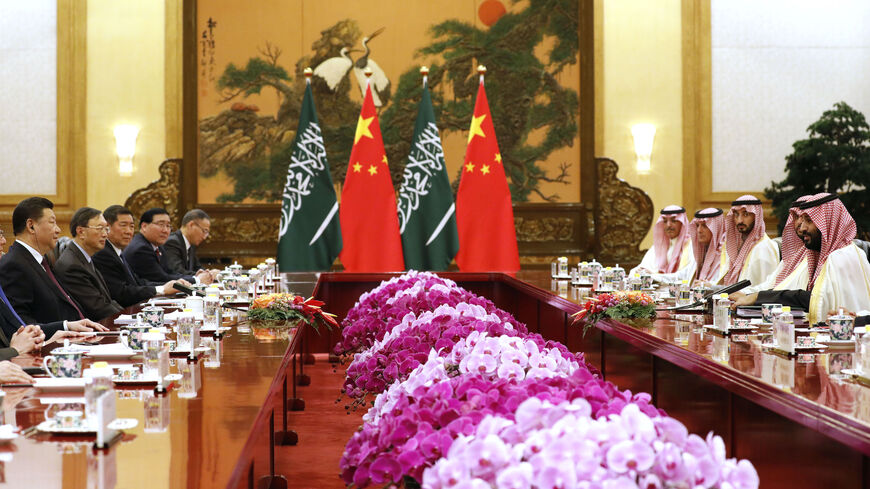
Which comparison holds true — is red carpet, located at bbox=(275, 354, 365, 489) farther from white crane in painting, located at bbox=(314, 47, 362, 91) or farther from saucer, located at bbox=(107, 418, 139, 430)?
white crane in painting, located at bbox=(314, 47, 362, 91)

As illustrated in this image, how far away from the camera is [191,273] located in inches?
310

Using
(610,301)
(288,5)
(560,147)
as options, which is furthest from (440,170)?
(610,301)

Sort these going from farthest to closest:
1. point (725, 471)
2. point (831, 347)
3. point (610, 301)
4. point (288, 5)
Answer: point (288, 5), point (610, 301), point (831, 347), point (725, 471)

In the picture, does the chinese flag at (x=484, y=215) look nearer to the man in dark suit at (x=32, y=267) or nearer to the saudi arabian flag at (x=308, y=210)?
the saudi arabian flag at (x=308, y=210)

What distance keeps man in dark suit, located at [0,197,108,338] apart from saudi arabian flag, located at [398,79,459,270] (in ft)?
15.3

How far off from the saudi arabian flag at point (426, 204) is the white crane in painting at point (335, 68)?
106cm

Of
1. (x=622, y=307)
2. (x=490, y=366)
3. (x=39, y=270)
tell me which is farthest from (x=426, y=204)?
(x=490, y=366)

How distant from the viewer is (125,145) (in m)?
9.30

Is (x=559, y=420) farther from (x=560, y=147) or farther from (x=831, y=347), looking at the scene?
(x=560, y=147)

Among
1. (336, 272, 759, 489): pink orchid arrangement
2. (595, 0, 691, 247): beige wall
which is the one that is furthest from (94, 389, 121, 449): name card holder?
(595, 0, 691, 247): beige wall

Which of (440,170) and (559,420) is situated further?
(440,170)

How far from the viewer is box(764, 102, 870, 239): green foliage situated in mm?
8617

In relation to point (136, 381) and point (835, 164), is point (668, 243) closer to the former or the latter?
point (835, 164)

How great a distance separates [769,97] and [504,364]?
27.8ft
